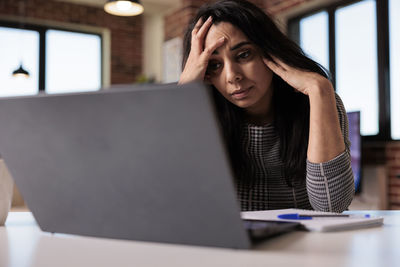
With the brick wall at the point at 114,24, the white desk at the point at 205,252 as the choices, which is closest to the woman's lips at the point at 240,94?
the white desk at the point at 205,252

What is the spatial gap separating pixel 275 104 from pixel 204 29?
11.6 inches

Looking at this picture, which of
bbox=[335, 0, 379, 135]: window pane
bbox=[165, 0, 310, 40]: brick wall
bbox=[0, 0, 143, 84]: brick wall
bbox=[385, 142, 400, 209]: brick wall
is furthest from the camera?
bbox=[0, 0, 143, 84]: brick wall

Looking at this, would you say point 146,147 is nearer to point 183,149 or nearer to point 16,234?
point 183,149

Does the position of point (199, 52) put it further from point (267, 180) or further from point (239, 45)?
point (267, 180)

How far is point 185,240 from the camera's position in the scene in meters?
0.52

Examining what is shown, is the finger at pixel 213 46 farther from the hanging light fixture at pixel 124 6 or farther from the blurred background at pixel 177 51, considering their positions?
the hanging light fixture at pixel 124 6

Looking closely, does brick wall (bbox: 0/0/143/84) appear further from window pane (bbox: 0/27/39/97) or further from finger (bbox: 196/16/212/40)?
finger (bbox: 196/16/212/40)

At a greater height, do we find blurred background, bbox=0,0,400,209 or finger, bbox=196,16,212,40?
blurred background, bbox=0,0,400,209

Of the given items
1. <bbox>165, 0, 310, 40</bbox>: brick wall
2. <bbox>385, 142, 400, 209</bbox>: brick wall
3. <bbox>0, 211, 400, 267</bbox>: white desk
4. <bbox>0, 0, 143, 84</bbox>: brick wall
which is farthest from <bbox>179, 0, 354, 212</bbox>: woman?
<bbox>0, 0, 143, 84</bbox>: brick wall

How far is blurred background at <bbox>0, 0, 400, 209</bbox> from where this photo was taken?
3.61 m

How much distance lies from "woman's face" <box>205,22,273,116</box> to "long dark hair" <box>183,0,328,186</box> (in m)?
0.02

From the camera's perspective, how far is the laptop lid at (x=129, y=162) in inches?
17.4

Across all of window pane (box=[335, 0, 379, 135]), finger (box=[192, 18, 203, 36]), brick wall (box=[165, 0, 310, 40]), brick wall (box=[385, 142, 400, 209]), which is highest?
brick wall (box=[165, 0, 310, 40])

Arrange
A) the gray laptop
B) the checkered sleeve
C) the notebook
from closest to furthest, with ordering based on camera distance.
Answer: the gray laptop → the notebook → the checkered sleeve
